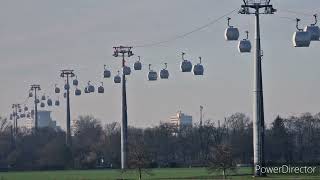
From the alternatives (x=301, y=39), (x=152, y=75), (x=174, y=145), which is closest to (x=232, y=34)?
(x=301, y=39)

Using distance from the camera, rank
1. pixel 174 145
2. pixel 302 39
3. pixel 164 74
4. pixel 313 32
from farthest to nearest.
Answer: pixel 174 145 → pixel 164 74 → pixel 313 32 → pixel 302 39

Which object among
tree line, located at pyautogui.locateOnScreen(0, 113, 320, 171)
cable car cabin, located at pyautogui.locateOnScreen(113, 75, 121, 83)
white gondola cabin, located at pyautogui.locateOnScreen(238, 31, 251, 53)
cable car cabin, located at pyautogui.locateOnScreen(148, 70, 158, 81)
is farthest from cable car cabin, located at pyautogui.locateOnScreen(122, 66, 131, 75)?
tree line, located at pyautogui.locateOnScreen(0, 113, 320, 171)

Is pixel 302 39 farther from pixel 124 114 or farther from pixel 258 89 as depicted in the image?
pixel 124 114

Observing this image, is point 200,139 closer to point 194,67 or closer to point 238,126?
point 238,126

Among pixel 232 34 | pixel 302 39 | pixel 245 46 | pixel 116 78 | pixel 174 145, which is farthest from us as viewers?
pixel 174 145

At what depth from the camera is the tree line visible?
159 meters

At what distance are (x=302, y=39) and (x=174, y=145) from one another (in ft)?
403

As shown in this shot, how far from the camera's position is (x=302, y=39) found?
62594 mm

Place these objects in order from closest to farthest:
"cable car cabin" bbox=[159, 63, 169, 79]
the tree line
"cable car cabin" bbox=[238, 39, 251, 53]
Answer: "cable car cabin" bbox=[238, 39, 251, 53]
"cable car cabin" bbox=[159, 63, 169, 79]
the tree line

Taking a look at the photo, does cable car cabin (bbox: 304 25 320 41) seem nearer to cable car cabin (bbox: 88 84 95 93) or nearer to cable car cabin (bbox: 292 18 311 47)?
cable car cabin (bbox: 292 18 311 47)

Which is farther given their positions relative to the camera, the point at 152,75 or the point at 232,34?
the point at 152,75

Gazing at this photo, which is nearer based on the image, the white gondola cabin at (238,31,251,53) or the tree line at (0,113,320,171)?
the white gondola cabin at (238,31,251,53)

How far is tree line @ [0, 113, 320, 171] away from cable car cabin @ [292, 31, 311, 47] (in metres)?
82.2

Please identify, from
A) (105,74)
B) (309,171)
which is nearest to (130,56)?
(105,74)
